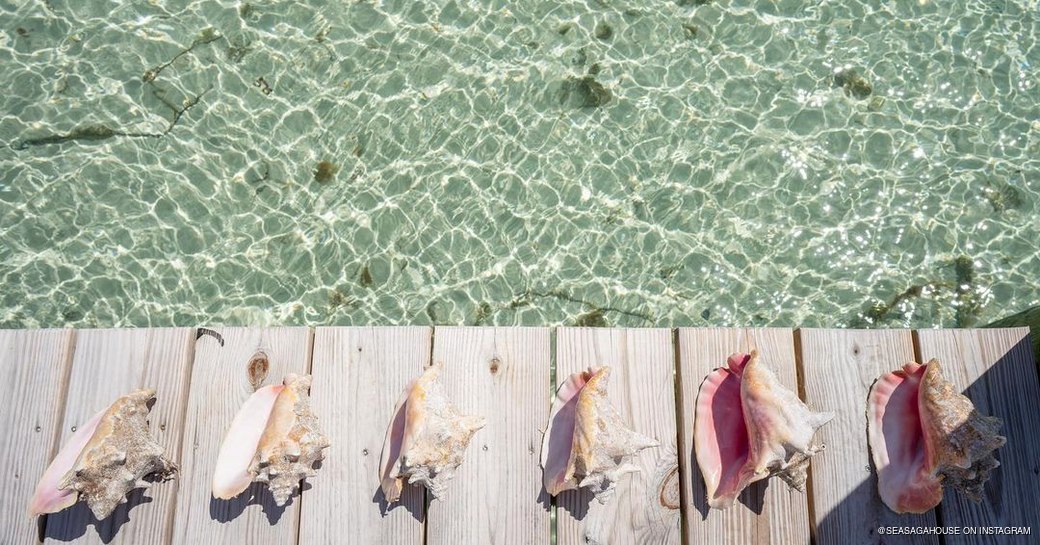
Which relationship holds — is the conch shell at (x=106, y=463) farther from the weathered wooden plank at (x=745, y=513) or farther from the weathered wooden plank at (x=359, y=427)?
the weathered wooden plank at (x=745, y=513)

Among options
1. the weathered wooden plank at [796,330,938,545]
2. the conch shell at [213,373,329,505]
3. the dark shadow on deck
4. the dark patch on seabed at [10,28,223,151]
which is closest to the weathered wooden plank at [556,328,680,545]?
the weathered wooden plank at [796,330,938,545]

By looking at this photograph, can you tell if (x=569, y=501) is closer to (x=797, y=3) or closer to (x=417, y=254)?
(x=417, y=254)

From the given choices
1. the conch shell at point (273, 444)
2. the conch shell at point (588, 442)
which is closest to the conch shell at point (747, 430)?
the conch shell at point (588, 442)

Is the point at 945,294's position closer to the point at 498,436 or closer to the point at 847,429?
the point at 847,429

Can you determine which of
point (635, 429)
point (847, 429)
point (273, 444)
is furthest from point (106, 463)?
point (847, 429)

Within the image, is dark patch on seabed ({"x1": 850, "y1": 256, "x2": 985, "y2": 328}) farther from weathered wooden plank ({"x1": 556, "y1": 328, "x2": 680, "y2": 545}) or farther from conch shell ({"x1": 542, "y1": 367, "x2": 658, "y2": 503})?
conch shell ({"x1": 542, "y1": 367, "x2": 658, "y2": 503})

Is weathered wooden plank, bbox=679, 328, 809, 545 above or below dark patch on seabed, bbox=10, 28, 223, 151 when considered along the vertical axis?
below

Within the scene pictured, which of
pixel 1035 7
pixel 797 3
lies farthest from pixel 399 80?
pixel 1035 7
